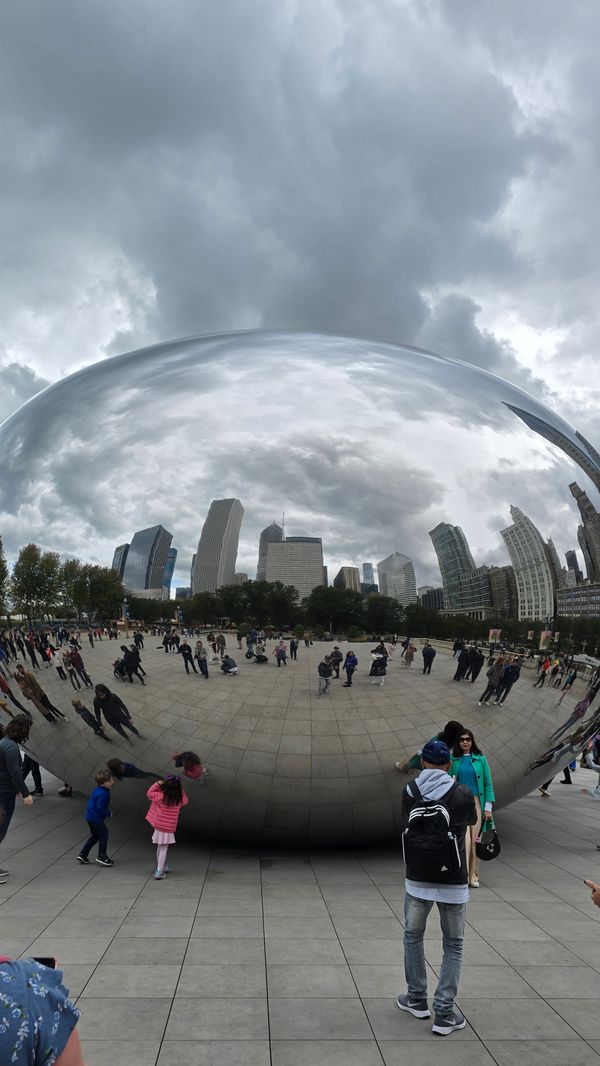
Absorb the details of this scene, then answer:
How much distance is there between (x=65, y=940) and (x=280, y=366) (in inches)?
211

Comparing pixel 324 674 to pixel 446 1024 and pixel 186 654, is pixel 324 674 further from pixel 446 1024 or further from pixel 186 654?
pixel 446 1024

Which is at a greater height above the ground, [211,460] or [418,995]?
[211,460]

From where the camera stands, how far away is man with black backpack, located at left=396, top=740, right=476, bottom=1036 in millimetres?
3729

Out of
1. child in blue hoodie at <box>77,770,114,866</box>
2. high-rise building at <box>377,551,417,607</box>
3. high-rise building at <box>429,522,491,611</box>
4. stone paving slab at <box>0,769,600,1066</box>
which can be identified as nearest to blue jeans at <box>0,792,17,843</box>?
stone paving slab at <box>0,769,600,1066</box>

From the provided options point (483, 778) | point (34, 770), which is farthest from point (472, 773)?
point (34, 770)

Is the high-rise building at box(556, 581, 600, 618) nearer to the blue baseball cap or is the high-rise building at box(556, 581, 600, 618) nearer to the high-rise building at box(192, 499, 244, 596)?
the blue baseball cap

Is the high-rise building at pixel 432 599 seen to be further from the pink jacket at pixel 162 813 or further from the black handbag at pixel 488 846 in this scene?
the pink jacket at pixel 162 813

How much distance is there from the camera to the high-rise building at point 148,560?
6121 mm

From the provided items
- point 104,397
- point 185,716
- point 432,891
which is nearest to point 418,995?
point 432,891

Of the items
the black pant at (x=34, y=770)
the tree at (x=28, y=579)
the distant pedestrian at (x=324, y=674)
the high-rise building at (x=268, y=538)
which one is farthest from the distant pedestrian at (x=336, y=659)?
the black pant at (x=34, y=770)

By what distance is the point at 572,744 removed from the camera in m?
7.21

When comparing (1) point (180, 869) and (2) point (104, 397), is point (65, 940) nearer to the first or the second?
(1) point (180, 869)

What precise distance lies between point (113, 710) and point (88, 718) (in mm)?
366

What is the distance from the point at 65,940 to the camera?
15.4 ft
